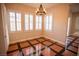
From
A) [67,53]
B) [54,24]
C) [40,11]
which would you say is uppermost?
[40,11]

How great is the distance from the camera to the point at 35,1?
3.72ft

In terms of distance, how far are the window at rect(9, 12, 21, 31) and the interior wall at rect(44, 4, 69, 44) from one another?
453 mm

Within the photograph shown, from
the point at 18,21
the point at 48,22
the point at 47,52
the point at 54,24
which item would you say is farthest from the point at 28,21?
the point at 47,52

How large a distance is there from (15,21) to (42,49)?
2.04 feet

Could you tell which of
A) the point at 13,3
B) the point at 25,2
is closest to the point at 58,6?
the point at 25,2

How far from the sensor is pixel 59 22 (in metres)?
1.20

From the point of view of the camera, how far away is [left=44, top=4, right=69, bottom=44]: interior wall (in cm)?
116

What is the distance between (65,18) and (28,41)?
27.4 inches

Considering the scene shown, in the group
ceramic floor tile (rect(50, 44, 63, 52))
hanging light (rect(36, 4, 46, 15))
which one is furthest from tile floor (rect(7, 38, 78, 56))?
hanging light (rect(36, 4, 46, 15))

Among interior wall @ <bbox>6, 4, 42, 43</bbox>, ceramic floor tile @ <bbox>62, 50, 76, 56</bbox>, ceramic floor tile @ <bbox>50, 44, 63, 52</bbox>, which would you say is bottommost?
ceramic floor tile @ <bbox>62, 50, 76, 56</bbox>

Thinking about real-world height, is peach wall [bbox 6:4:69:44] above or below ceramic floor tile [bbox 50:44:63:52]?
above

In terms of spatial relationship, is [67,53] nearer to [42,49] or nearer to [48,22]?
[42,49]

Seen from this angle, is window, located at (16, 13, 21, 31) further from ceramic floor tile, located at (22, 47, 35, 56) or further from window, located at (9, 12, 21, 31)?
ceramic floor tile, located at (22, 47, 35, 56)

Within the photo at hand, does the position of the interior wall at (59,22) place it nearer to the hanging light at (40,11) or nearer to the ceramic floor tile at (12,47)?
the hanging light at (40,11)
